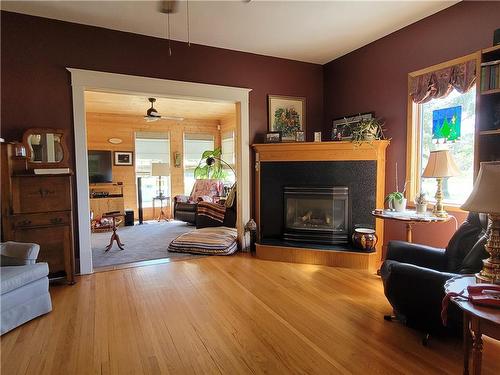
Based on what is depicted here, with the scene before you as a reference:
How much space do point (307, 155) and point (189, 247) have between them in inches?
83.5

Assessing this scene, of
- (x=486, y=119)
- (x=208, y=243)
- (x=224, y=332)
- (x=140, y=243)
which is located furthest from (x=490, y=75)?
(x=140, y=243)

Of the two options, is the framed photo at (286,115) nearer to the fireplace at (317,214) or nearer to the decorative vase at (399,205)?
the fireplace at (317,214)

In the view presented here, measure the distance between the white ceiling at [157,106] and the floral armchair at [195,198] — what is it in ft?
5.44

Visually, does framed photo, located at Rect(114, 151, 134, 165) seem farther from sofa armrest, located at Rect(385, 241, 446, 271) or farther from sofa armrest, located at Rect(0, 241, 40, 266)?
sofa armrest, located at Rect(385, 241, 446, 271)

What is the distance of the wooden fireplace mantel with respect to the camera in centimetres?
370

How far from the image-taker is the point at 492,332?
133cm

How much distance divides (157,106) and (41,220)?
A: 4.04 m

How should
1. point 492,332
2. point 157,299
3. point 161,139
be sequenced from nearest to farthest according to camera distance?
point 492,332 → point 157,299 → point 161,139

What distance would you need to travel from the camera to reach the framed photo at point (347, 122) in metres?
4.09

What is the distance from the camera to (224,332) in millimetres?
2236

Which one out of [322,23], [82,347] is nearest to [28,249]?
[82,347]

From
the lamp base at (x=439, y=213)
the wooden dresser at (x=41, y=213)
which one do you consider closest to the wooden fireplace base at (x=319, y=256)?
the lamp base at (x=439, y=213)

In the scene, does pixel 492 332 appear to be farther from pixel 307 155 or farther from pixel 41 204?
pixel 41 204

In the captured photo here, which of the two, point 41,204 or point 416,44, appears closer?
point 41,204
